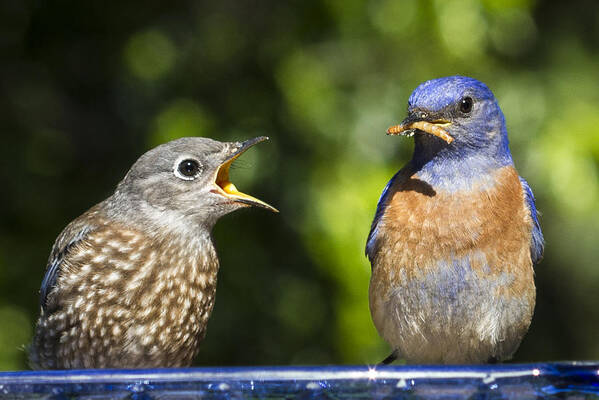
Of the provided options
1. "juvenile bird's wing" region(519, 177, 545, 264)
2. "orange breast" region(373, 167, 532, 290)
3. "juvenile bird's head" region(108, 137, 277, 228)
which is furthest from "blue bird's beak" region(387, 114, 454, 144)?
"juvenile bird's head" region(108, 137, 277, 228)

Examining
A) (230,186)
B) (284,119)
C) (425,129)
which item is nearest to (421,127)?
(425,129)

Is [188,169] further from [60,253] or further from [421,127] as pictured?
[421,127]

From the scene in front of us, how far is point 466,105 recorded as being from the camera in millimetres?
3812

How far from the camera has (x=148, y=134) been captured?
19.1ft

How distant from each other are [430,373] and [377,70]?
3574mm

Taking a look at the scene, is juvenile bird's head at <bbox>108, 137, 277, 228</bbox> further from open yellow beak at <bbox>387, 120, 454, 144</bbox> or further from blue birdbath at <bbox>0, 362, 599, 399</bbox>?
blue birdbath at <bbox>0, 362, 599, 399</bbox>

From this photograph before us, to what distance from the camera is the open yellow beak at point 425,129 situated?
3.54 m

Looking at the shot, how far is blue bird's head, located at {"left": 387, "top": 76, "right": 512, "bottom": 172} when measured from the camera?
3.68 metres

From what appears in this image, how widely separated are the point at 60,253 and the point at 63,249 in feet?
0.10

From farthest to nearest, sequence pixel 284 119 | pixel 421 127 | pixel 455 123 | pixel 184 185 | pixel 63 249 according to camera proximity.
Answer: pixel 284 119 → pixel 63 249 → pixel 184 185 → pixel 455 123 → pixel 421 127

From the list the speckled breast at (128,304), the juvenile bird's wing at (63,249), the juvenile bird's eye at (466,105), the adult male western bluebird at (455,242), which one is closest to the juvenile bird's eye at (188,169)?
the speckled breast at (128,304)

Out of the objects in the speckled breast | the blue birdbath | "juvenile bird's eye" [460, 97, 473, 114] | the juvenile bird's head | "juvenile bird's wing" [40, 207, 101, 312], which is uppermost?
"juvenile bird's eye" [460, 97, 473, 114]

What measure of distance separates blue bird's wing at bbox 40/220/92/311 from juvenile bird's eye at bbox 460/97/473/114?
1.73 meters

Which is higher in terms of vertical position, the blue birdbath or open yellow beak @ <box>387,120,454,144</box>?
open yellow beak @ <box>387,120,454,144</box>
